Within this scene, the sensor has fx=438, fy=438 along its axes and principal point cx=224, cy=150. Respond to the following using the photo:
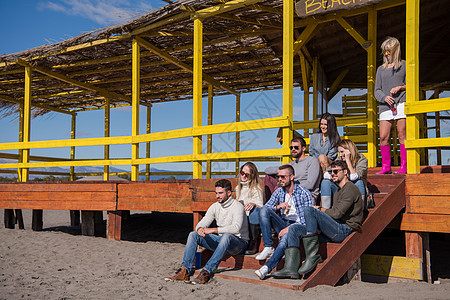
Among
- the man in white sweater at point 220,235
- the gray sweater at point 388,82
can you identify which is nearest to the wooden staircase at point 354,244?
the man in white sweater at point 220,235

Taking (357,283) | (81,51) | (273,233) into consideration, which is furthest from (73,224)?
(357,283)

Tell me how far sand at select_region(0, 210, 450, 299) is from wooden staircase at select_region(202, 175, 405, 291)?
0.13 meters

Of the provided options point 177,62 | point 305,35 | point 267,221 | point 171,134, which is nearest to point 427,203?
point 267,221

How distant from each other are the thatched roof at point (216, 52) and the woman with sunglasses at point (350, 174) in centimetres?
357

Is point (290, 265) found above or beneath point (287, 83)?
beneath

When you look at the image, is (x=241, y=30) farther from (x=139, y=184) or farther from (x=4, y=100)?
(x=4, y=100)

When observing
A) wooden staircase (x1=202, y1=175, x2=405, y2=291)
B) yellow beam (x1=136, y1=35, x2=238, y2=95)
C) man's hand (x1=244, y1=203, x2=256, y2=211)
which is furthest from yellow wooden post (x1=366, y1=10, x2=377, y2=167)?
yellow beam (x1=136, y1=35, x2=238, y2=95)

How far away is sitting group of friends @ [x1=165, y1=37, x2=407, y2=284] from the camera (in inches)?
192

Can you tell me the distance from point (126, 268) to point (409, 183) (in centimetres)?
407

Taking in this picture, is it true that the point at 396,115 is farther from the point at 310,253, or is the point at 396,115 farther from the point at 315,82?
the point at 315,82

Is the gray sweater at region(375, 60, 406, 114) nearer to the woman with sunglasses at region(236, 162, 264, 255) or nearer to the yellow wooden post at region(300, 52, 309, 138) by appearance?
the woman with sunglasses at region(236, 162, 264, 255)

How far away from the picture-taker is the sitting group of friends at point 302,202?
487 cm

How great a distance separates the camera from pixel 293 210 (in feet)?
17.7

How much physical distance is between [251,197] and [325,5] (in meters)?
3.07
